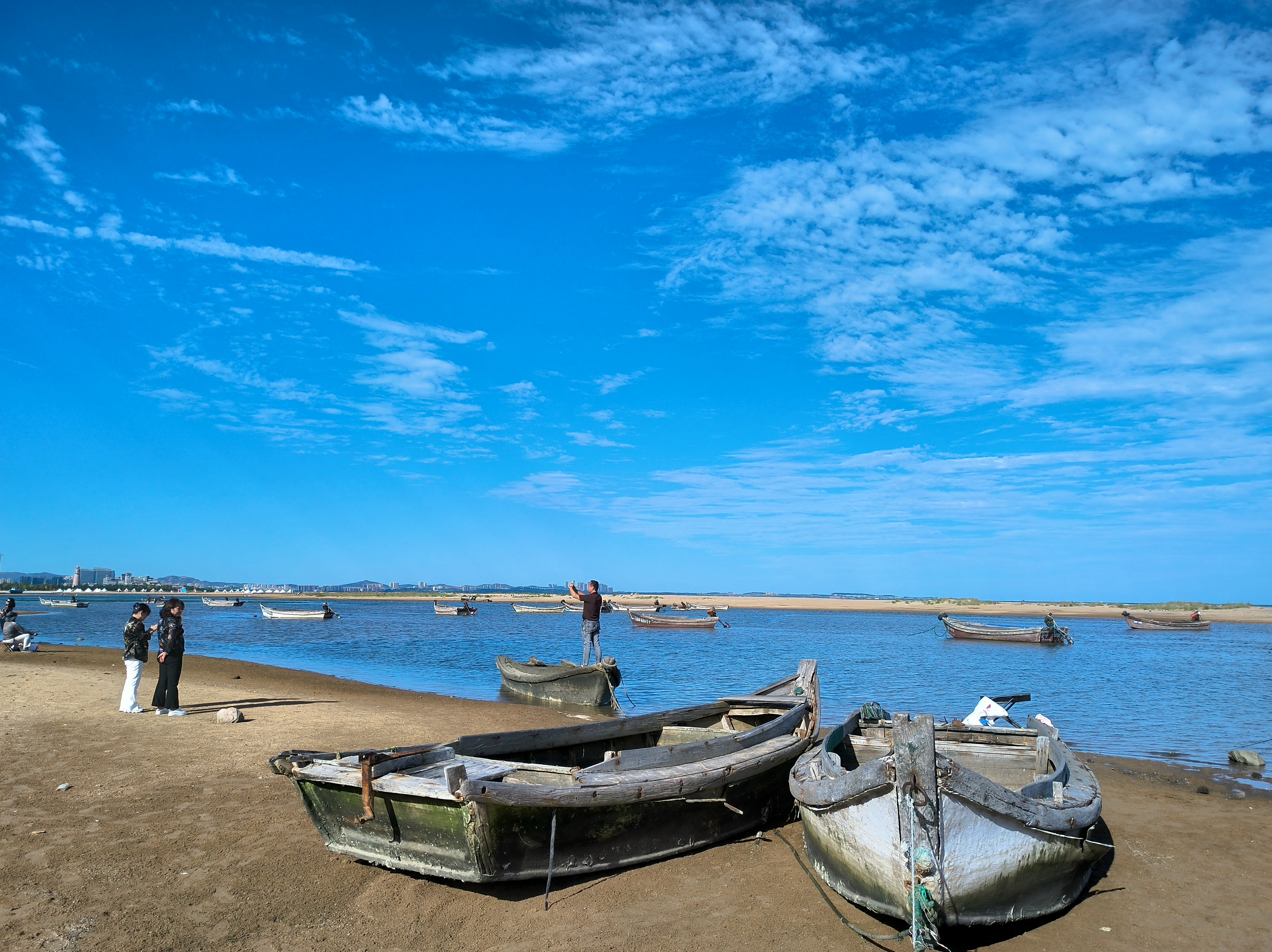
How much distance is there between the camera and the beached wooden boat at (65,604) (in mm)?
80750

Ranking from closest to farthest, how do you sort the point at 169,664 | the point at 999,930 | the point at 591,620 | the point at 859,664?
the point at 999,930
the point at 169,664
the point at 591,620
the point at 859,664

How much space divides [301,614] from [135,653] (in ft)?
194

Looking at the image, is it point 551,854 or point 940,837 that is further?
point 551,854

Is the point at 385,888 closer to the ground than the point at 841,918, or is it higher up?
higher up

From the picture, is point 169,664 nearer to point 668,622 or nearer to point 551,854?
point 551,854

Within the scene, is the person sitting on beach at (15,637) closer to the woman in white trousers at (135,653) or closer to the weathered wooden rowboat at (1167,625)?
the woman in white trousers at (135,653)

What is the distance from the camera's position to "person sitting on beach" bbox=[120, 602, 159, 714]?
523 inches

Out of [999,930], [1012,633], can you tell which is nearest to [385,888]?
[999,930]

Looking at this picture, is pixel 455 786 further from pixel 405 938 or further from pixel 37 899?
pixel 37 899

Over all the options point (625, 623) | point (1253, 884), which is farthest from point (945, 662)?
point (625, 623)

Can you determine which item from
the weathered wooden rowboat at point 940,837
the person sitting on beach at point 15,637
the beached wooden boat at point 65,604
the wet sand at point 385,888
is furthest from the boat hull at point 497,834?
the beached wooden boat at point 65,604

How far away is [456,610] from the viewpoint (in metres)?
79.5

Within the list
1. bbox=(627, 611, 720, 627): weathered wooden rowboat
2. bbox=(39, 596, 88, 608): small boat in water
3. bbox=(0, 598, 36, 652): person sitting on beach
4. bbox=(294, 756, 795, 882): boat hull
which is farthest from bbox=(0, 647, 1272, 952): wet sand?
bbox=(39, 596, 88, 608): small boat in water

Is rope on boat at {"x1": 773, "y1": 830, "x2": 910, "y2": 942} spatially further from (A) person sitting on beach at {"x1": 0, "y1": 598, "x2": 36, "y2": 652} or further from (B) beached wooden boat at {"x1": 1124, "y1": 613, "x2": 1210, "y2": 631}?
(B) beached wooden boat at {"x1": 1124, "y1": 613, "x2": 1210, "y2": 631}
